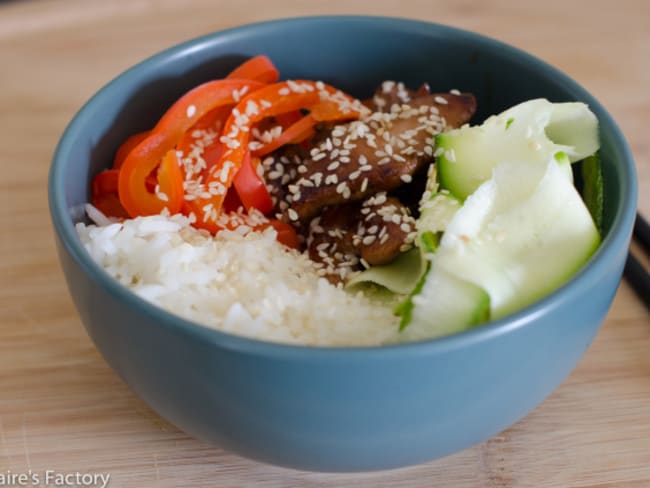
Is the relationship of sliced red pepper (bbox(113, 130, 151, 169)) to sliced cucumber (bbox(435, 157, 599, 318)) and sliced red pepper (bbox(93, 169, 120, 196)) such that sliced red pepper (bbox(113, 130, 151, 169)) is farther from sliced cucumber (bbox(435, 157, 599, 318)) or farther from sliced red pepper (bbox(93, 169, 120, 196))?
sliced cucumber (bbox(435, 157, 599, 318))

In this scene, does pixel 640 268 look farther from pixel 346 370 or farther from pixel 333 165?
pixel 346 370

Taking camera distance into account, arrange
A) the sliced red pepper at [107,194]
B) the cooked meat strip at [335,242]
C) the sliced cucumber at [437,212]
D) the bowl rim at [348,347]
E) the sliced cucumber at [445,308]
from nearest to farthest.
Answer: the bowl rim at [348,347] → the sliced cucumber at [445,308] → the sliced cucumber at [437,212] → the cooked meat strip at [335,242] → the sliced red pepper at [107,194]

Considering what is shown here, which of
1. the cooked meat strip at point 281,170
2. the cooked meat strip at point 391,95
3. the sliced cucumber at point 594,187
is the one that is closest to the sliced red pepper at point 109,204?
the cooked meat strip at point 281,170

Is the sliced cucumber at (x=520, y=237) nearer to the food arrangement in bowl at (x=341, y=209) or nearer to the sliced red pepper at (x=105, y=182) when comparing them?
the food arrangement in bowl at (x=341, y=209)

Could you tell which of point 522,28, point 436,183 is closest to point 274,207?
point 436,183

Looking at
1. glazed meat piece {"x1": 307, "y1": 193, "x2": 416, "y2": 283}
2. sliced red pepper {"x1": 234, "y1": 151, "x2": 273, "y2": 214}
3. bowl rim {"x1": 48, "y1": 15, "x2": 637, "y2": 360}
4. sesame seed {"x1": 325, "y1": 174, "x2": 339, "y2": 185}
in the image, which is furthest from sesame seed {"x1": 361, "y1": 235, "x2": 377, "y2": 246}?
bowl rim {"x1": 48, "y1": 15, "x2": 637, "y2": 360}
